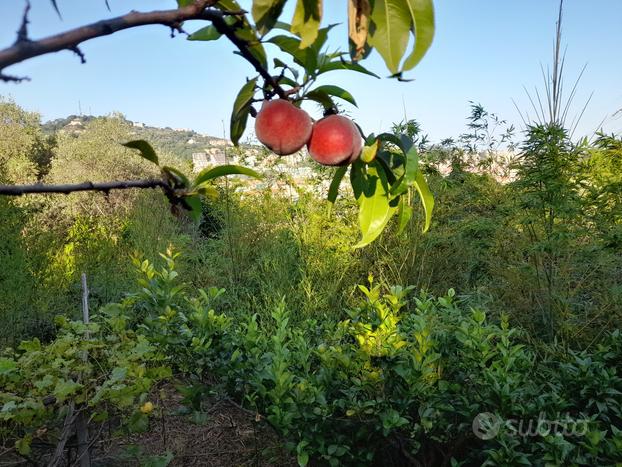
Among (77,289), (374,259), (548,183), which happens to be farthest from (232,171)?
(77,289)

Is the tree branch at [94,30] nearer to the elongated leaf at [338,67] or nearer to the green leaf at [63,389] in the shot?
the elongated leaf at [338,67]

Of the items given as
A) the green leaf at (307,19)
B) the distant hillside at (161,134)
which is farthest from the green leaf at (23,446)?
the distant hillside at (161,134)

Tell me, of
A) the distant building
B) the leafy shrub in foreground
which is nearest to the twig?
the leafy shrub in foreground

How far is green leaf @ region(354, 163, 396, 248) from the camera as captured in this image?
1.72 ft

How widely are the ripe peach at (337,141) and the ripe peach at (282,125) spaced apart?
0.02 meters

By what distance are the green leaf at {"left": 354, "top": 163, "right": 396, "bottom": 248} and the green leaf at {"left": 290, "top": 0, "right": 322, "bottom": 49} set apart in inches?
7.6

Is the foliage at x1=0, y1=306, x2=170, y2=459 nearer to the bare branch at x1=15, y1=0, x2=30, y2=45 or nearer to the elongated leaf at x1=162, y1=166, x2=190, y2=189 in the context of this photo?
the elongated leaf at x1=162, y1=166, x2=190, y2=189

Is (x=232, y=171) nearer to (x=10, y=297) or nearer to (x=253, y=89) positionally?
(x=253, y=89)

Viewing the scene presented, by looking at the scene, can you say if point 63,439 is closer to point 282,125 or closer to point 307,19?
point 282,125

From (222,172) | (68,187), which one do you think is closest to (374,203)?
(222,172)

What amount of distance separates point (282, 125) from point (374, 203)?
0.44 feet

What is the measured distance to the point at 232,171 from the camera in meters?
0.47

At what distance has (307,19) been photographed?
14.4 inches

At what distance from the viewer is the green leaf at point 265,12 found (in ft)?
1.21
